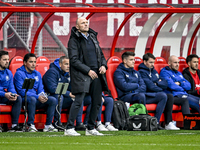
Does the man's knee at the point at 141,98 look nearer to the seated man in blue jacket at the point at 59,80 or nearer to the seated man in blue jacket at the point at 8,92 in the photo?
the seated man in blue jacket at the point at 59,80

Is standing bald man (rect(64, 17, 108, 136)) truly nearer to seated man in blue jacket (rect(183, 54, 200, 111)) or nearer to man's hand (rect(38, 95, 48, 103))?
man's hand (rect(38, 95, 48, 103))

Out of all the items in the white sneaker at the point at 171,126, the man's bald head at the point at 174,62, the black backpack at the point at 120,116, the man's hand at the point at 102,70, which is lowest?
the white sneaker at the point at 171,126

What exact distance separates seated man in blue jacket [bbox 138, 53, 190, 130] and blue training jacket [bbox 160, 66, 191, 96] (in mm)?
173

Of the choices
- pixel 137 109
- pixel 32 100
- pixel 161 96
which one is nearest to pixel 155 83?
pixel 161 96

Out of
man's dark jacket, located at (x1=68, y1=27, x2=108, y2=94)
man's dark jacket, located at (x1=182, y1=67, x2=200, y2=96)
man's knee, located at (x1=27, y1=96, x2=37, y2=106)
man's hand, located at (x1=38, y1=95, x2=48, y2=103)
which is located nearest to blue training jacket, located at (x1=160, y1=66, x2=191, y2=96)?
man's dark jacket, located at (x1=182, y1=67, x2=200, y2=96)

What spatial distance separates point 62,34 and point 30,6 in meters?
3.06

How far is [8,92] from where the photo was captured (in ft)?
26.8

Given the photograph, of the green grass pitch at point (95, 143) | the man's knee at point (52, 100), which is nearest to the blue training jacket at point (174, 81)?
the man's knee at point (52, 100)

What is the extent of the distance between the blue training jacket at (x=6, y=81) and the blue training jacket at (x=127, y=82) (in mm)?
2063

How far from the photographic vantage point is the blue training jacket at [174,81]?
1025 centimetres

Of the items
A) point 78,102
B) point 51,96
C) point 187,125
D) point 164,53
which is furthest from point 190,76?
point 78,102

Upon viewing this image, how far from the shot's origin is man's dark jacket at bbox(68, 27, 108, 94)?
22.2ft

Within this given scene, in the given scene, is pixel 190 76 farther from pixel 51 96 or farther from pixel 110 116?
pixel 51 96

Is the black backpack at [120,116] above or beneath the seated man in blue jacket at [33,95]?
beneath
